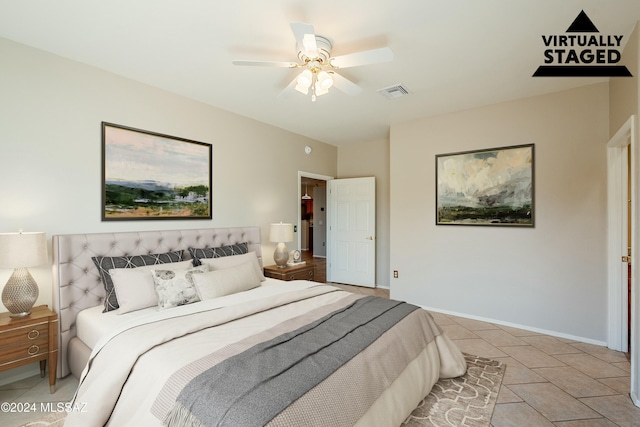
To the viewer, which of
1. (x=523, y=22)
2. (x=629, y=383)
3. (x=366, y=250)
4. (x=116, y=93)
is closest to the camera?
(x=523, y=22)

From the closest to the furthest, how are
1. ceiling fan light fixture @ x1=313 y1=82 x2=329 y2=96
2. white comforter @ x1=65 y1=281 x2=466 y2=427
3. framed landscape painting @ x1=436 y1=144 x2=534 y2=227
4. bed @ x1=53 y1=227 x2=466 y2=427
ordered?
1. bed @ x1=53 y1=227 x2=466 y2=427
2. white comforter @ x1=65 y1=281 x2=466 y2=427
3. ceiling fan light fixture @ x1=313 y1=82 x2=329 y2=96
4. framed landscape painting @ x1=436 y1=144 x2=534 y2=227

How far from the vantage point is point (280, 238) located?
3975mm

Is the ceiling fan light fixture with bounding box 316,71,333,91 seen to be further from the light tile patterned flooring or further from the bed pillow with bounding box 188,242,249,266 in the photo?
the light tile patterned flooring

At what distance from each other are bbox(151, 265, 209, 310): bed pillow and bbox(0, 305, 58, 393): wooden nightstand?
2.36 ft

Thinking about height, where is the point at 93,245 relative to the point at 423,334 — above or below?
above

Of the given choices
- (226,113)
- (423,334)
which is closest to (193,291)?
(423,334)

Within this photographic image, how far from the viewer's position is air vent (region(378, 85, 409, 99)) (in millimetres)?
3059

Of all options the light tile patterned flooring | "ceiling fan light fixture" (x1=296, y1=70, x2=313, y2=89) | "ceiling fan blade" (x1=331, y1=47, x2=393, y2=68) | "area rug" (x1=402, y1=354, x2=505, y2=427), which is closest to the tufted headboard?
"ceiling fan light fixture" (x1=296, y1=70, x2=313, y2=89)

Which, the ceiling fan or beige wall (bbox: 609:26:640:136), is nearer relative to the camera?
the ceiling fan

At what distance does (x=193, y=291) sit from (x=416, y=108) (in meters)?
3.27

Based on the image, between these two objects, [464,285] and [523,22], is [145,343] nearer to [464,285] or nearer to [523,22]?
[523,22]

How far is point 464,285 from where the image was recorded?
379 cm

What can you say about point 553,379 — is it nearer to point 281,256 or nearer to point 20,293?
point 281,256

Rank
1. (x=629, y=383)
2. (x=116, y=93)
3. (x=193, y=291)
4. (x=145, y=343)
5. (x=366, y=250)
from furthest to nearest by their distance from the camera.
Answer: (x=366, y=250) → (x=116, y=93) → (x=193, y=291) → (x=629, y=383) → (x=145, y=343)
